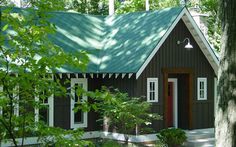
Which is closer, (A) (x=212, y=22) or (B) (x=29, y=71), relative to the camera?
(B) (x=29, y=71)

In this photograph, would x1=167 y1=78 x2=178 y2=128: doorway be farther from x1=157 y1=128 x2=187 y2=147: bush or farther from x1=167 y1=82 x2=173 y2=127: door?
x1=157 y1=128 x2=187 y2=147: bush

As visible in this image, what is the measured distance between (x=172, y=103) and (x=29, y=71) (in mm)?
15036

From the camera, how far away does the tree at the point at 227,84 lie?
6145 millimetres

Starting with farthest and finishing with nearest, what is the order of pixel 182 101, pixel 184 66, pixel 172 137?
pixel 182 101 < pixel 184 66 < pixel 172 137

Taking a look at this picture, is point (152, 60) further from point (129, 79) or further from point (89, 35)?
point (89, 35)

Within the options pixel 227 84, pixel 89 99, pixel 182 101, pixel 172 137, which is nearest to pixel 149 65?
pixel 89 99

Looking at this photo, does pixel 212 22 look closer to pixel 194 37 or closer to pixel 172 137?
pixel 194 37

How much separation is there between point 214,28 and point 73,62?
26730 millimetres

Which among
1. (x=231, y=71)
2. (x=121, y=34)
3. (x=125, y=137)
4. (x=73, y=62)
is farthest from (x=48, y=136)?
(x=121, y=34)

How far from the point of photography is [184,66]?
18.6m

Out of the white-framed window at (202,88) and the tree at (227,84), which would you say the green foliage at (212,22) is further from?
the tree at (227,84)

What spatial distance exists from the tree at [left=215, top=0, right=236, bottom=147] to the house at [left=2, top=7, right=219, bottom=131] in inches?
388

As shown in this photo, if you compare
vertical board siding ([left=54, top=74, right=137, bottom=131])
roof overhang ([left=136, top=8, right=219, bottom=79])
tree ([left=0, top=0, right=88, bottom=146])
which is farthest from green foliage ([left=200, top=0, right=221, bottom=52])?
tree ([left=0, top=0, right=88, bottom=146])

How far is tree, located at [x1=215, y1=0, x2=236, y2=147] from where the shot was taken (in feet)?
20.2
